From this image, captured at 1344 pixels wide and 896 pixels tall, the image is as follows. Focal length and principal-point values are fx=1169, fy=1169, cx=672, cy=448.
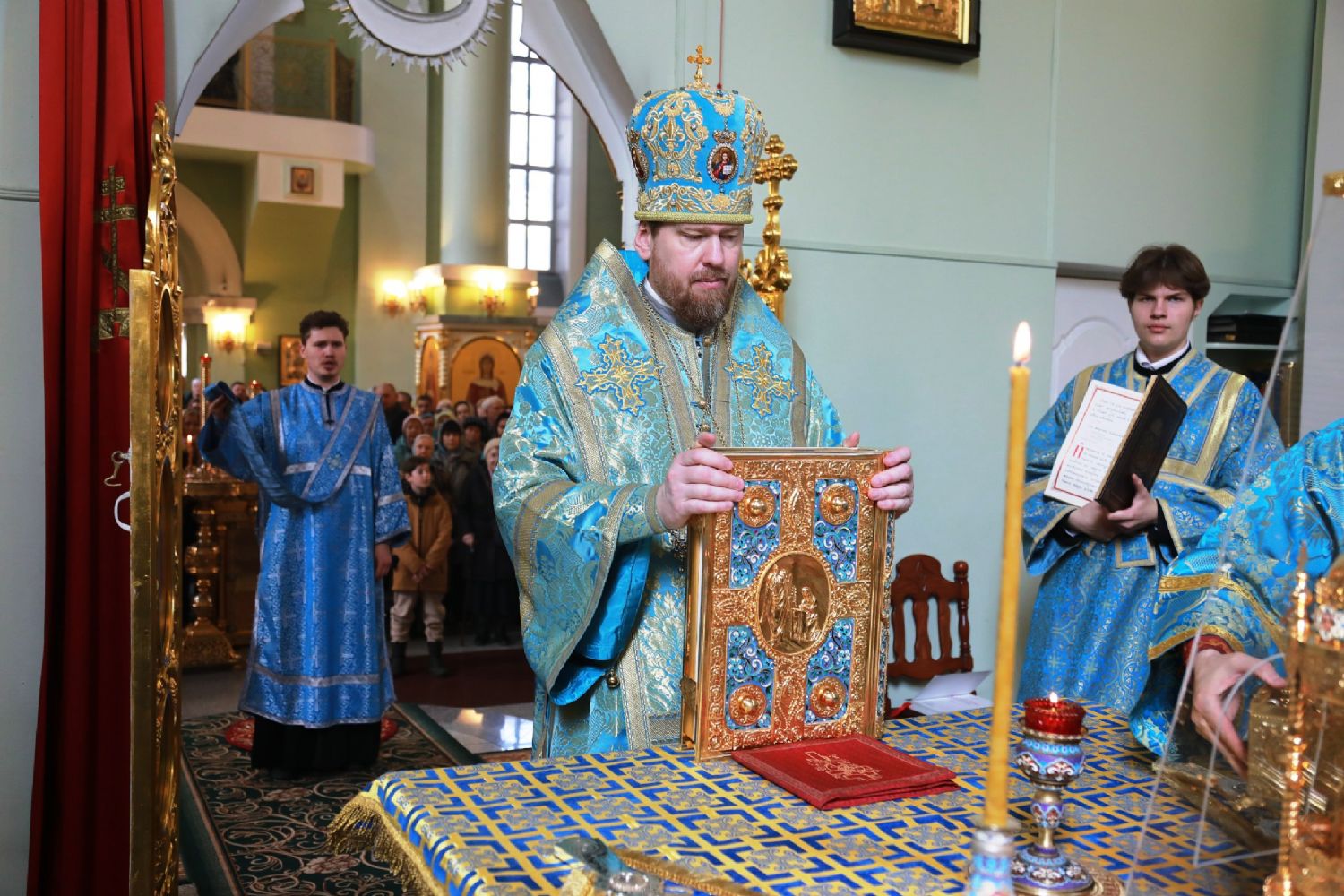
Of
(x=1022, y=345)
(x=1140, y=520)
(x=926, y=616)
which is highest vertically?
(x=1022, y=345)

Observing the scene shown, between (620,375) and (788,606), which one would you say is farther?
(620,375)

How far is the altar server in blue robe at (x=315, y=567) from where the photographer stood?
189 inches

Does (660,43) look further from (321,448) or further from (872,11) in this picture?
(321,448)

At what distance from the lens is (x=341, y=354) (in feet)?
16.7

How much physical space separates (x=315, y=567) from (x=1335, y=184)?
173 inches

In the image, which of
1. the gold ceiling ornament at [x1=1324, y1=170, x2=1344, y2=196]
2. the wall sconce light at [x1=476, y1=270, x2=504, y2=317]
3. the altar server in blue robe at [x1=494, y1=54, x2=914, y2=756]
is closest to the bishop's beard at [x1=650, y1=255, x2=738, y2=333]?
the altar server in blue robe at [x1=494, y1=54, x2=914, y2=756]

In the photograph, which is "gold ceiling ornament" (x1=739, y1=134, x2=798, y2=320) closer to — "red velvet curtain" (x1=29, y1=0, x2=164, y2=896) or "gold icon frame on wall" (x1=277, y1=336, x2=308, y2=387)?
"red velvet curtain" (x1=29, y1=0, x2=164, y2=896)

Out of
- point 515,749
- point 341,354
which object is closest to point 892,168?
point 341,354

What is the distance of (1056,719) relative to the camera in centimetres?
129

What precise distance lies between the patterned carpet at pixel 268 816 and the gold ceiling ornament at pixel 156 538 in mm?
1058

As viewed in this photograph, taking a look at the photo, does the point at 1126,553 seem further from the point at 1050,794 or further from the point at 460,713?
the point at 460,713

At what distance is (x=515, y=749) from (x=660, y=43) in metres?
3.11

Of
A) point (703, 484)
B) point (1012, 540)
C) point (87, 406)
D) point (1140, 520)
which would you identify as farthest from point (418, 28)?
point (1012, 540)

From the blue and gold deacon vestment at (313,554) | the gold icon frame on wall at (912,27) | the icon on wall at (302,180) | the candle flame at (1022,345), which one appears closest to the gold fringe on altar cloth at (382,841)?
the candle flame at (1022,345)
